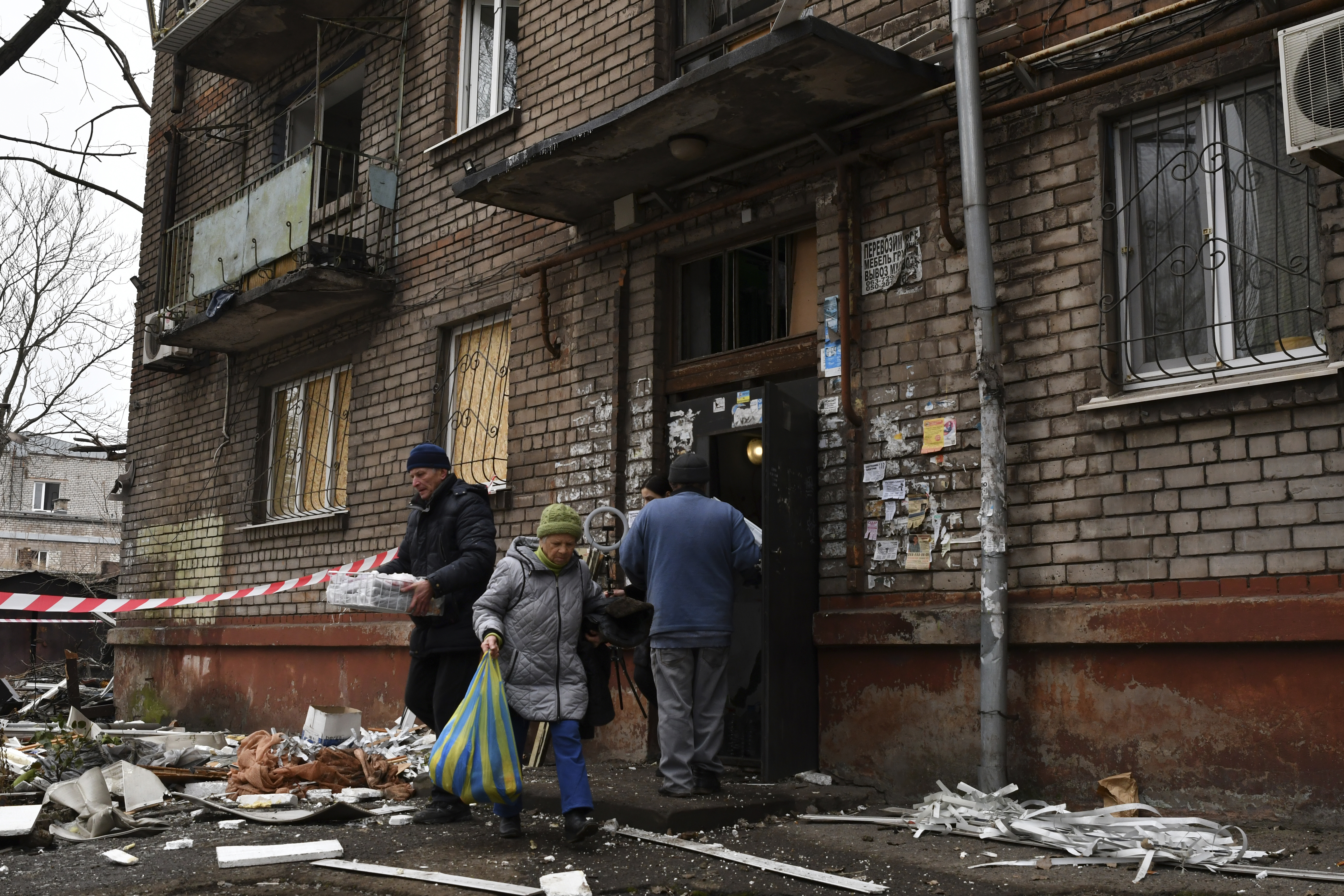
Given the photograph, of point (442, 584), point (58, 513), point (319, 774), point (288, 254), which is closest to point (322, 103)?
point (288, 254)

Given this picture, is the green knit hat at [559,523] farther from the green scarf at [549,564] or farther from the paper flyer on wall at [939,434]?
the paper flyer on wall at [939,434]

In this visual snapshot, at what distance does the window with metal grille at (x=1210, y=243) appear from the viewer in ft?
16.7

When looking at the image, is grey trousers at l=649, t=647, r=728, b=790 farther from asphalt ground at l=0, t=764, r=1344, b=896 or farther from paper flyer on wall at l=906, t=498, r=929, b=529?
paper flyer on wall at l=906, t=498, r=929, b=529

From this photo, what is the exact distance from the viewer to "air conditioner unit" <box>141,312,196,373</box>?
12211 mm

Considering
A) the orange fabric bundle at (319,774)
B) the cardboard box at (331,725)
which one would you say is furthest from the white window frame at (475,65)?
the orange fabric bundle at (319,774)

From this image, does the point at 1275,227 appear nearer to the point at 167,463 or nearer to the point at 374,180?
the point at 374,180

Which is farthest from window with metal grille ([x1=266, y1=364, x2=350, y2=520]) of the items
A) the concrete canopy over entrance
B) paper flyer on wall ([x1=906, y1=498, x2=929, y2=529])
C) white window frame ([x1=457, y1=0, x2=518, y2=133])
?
paper flyer on wall ([x1=906, y1=498, x2=929, y2=529])

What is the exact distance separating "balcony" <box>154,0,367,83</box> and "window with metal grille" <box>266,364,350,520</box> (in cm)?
333

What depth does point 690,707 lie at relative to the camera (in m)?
5.79

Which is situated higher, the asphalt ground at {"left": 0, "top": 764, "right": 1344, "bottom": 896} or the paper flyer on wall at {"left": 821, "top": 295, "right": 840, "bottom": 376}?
the paper flyer on wall at {"left": 821, "top": 295, "right": 840, "bottom": 376}

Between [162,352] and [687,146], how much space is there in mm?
7843

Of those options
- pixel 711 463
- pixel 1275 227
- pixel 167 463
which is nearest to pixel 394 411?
pixel 711 463

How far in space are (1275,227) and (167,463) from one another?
36.7 ft

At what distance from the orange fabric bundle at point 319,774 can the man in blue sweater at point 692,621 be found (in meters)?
1.77
